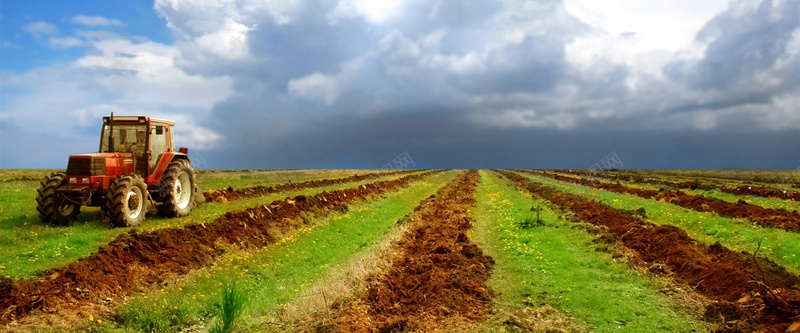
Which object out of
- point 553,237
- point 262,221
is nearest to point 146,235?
point 262,221

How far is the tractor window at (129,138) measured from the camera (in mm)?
15719

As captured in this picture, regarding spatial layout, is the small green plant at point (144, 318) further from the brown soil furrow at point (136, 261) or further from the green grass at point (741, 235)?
the green grass at point (741, 235)

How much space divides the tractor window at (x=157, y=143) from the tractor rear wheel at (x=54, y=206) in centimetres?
281

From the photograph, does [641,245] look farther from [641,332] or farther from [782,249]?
[641,332]

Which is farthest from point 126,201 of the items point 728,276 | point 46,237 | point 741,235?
point 741,235

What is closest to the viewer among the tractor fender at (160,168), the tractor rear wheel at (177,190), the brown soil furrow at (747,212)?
the tractor fender at (160,168)

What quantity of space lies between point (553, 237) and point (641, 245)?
2.88 metres

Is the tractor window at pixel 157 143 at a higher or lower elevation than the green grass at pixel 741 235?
higher

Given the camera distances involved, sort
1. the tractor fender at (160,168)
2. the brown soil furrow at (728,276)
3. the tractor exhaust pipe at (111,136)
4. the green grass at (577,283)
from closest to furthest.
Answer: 1. the brown soil furrow at (728,276)
2. the green grass at (577,283)
3. the tractor exhaust pipe at (111,136)
4. the tractor fender at (160,168)

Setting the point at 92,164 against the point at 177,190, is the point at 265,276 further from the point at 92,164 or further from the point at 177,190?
the point at 177,190

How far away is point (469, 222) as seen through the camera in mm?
18234

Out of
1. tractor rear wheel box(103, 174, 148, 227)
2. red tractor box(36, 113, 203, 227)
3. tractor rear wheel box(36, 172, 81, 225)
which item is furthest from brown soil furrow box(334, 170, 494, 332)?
tractor rear wheel box(36, 172, 81, 225)

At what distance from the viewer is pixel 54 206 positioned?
44.4ft

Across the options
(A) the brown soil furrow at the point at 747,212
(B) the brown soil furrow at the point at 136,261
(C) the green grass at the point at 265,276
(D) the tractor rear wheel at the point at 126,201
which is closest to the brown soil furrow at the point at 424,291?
(C) the green grass at the point at 265,276
